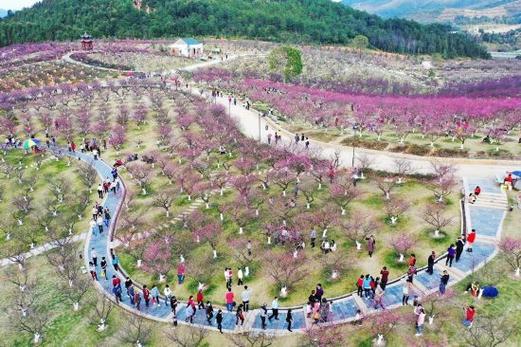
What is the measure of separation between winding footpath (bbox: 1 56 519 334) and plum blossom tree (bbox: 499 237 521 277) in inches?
38.0

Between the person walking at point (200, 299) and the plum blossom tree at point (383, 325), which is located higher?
the plum blossom tree at point (383, 325)

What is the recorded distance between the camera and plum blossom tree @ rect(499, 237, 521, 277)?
32.4m

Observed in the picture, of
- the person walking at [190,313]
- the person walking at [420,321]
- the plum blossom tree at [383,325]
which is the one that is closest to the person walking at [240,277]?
the person walking at [190,313]

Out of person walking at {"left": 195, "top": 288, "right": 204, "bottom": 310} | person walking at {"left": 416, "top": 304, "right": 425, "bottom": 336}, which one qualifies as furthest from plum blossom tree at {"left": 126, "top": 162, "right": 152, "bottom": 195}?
person walking at {"left": 416, "top": 304, "right": 425, "bottom": 336}

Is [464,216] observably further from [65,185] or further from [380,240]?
A: [65,185]

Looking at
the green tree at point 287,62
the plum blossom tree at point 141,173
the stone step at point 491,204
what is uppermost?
the green tree at point 287,62

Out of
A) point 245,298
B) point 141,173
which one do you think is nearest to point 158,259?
point 245,298

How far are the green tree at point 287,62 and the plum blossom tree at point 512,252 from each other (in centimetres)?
7172

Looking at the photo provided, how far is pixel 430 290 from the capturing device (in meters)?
31.1

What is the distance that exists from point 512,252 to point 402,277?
7.96m

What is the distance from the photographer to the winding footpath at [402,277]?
3025 cm

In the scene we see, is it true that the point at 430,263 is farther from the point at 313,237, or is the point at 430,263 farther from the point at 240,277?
the point at 240,277

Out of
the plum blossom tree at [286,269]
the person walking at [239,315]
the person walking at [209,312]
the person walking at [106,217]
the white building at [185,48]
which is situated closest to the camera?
the person walking at [239,315]

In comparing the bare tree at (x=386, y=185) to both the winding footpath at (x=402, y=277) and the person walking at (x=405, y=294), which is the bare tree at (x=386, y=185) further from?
the person walking at (x=405, y=294)
